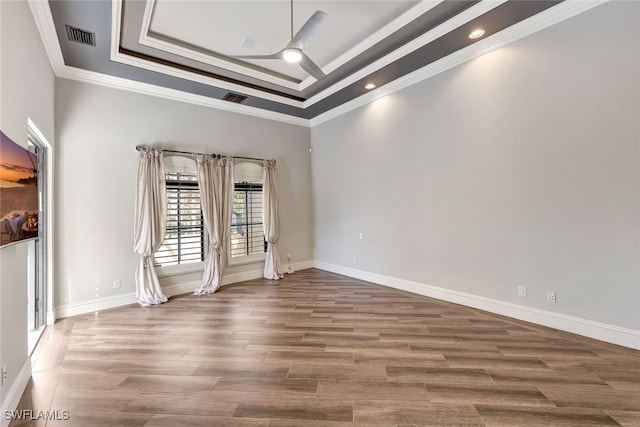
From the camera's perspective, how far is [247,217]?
5.50 m

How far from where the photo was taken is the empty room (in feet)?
6.80

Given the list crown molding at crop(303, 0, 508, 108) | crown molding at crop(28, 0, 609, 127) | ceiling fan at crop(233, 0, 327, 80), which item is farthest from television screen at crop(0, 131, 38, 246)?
crown molding at crop(303, 0, 508, 108)

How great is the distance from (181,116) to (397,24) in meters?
3.71

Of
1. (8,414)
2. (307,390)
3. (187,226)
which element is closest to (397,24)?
(307,390)

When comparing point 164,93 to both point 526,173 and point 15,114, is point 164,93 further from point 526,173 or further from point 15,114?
point 526,173

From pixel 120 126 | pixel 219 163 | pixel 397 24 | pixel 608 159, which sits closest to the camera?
pixel 608 159

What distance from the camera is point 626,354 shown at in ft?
8.23

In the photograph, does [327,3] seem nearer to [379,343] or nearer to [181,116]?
[181,116]

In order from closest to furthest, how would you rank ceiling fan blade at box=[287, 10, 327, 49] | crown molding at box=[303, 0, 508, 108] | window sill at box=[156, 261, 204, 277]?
ceiling fan blade at box=[287, 10, 327, 49] → crown molding at box=[303, 0, 508, 108] → window sill at box=[156, 261, 204, 277]

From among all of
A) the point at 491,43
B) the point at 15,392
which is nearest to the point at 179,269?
the point at 15,392

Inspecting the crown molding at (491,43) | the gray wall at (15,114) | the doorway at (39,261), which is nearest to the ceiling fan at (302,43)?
the gray wall at (15,114)

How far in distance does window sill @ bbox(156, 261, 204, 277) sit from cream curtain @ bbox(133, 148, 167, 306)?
19 centimetres

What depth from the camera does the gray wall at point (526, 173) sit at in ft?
8.71

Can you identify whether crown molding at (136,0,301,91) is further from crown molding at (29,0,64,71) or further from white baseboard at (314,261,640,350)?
white baseboard at (314,261,640,350)
